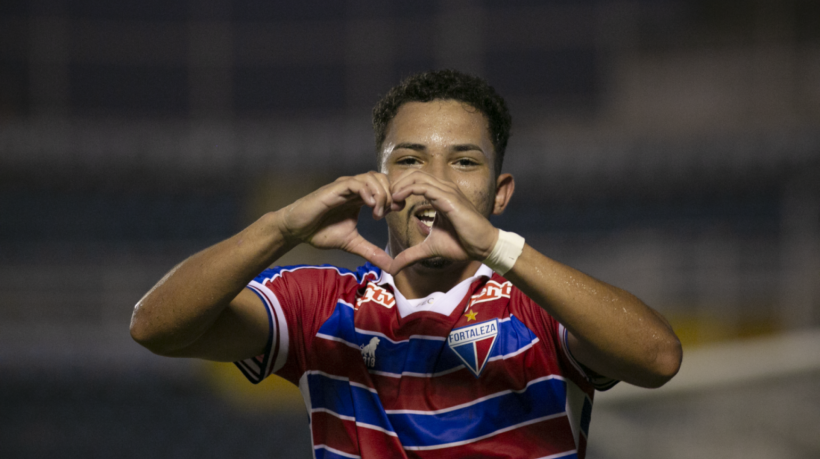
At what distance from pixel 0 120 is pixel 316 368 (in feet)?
42.9

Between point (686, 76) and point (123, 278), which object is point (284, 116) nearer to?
point (123, 278)

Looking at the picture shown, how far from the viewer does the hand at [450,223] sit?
1.71m

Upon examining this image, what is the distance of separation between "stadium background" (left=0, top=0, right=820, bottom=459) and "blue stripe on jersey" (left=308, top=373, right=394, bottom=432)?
597 centimetres

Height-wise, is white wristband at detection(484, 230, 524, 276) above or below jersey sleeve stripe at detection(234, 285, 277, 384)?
above

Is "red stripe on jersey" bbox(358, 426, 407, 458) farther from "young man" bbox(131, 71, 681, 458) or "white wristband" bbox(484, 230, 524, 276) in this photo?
"white wristband" bbox(484, 230, 524, 276)

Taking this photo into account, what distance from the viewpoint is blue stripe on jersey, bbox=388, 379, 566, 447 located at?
6.68 feet

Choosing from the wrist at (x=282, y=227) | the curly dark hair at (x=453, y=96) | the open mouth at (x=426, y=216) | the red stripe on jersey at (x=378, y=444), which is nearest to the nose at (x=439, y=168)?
the open mouth at (x=426, y=216)

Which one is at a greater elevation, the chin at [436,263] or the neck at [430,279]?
the chin at [436,263]

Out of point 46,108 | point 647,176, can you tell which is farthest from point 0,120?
point 647,176

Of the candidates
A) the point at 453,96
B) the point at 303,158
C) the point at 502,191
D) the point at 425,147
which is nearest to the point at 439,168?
the point at 425,147

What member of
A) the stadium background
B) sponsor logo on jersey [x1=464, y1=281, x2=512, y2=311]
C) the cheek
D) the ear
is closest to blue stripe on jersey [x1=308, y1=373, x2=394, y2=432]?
sponsor logo on jersey [x1=464, y1=281, x2=512, y2=311]

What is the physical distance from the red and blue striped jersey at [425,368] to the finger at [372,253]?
458 mm

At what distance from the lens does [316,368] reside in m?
2.23

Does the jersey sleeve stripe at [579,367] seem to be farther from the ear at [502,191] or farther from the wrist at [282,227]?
the wrist at [282,227]
